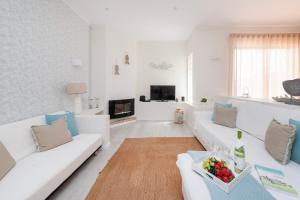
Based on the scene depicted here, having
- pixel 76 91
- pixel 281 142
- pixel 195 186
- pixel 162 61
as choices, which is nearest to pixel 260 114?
pixel 281 142

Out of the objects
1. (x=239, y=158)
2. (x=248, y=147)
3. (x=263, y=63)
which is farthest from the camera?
(x=263, y=63)

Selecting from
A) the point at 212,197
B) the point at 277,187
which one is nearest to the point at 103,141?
the point at 212,197

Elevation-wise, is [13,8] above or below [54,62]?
above

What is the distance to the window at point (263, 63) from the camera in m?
4.25

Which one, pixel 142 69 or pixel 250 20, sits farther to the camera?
pixel 142 69

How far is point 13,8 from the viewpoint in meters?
1.98

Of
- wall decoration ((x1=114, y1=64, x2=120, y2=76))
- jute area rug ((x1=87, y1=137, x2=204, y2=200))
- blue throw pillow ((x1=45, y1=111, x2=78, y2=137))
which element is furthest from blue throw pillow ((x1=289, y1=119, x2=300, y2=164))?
wall decoration ((x1=114, y1=64, x2=120, y2=76))

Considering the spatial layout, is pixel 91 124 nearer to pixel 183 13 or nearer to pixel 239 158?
pixel 239 158

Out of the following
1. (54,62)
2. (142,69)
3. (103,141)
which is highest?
(142,69)

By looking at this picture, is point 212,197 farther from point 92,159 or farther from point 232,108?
point 232,108

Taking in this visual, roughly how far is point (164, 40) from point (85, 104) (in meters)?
3.51

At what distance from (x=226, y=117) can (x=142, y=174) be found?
1.89m

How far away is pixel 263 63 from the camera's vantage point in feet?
14.1

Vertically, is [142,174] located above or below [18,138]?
below
